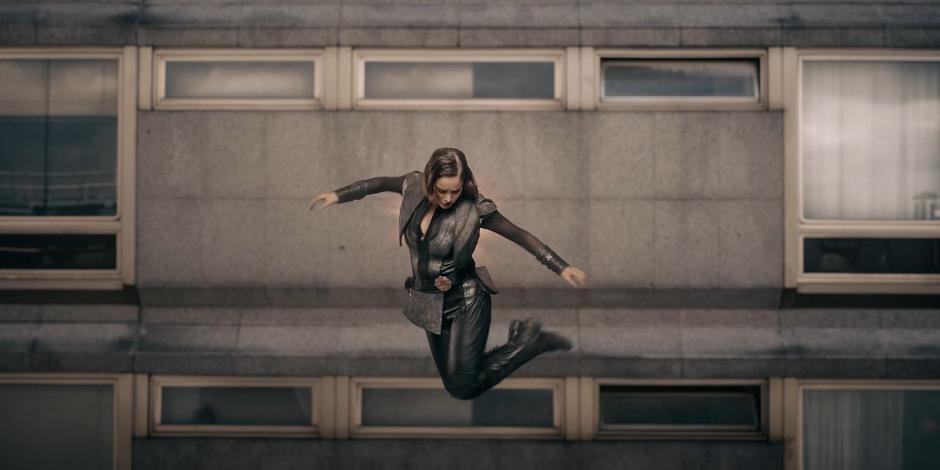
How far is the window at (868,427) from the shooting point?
29.6 ft

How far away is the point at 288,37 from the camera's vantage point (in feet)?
29.9

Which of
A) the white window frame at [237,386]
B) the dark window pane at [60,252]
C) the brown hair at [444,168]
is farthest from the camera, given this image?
the dark window pane at [60,252]

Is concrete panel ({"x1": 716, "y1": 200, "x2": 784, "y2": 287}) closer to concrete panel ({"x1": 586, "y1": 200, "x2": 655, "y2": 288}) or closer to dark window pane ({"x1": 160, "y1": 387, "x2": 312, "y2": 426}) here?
concrete panel ({"x1": 586, "y1": 200, "x2": 655, "y2": 288})

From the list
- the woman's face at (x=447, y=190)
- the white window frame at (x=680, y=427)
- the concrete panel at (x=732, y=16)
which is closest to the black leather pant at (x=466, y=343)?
the woman's face at (x=447, y=190)

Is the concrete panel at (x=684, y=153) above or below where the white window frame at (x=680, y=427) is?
above

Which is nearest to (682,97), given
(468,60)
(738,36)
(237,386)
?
(738,36)

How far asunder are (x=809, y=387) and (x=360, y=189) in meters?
5.05

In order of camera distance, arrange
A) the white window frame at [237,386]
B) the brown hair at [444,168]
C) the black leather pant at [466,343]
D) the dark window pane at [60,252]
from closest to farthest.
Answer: the brown hair at [444,168], the black leather pant at [466,343], the white window frame at [237,386], the dark window pane at [60,252]

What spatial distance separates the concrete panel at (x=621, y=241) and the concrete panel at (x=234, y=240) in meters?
3.39

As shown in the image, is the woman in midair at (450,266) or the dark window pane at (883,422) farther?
the dark window pane at (883,422)

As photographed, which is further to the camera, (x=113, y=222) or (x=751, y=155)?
(x=113, y=222)

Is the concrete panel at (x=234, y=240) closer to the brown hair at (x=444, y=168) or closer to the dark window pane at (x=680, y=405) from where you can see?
the brown hair at (x=444, y=168)

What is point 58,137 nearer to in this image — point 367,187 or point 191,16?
point 191,16

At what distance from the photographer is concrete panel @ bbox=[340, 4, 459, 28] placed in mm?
9062
